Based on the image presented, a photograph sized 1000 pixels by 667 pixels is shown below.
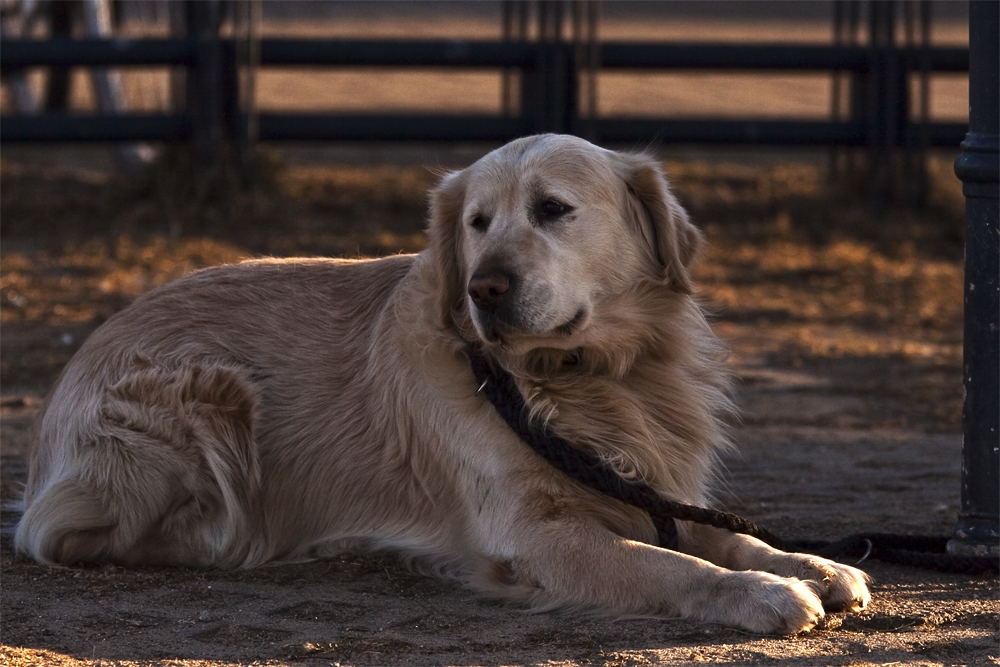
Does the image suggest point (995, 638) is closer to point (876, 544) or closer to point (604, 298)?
point (876, 544)

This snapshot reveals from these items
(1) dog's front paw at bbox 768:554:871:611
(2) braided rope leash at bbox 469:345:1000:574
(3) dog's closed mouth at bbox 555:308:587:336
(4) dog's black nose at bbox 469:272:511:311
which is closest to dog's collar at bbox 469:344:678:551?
(2) braided rope leash at bbox 469:345:1000:574

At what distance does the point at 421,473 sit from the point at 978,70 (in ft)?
7.11

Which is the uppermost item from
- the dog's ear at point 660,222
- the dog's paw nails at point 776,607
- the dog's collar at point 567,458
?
the dog's ear at point 660,222

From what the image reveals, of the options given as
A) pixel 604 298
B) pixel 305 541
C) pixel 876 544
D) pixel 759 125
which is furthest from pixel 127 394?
pixel 759 125

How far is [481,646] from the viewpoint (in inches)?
130

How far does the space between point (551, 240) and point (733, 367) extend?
3.36m

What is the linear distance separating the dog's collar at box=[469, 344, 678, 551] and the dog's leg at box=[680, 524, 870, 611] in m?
0.13

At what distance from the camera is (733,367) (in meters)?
7.00

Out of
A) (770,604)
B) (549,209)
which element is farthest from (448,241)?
(770,604)

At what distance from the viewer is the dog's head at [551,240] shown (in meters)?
3.73

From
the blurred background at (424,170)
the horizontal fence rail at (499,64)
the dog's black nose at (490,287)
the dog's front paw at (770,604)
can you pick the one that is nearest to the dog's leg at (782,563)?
the dog's front paw at (770,604)

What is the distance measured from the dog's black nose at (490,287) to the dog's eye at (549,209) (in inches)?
13.9

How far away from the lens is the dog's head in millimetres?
3730

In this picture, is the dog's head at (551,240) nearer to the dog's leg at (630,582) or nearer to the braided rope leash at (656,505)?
the braided rope leash at (656,505)
